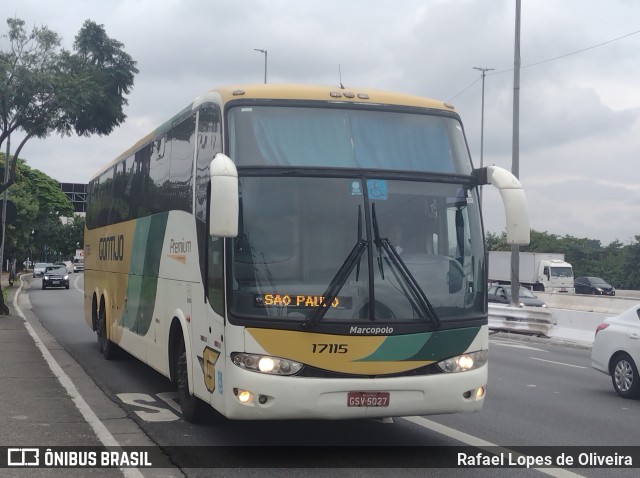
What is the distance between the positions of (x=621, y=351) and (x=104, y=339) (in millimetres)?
9060

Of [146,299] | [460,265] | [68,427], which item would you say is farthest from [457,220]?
[146,299]

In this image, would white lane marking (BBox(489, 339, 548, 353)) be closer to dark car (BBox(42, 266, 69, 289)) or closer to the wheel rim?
the wheel rim

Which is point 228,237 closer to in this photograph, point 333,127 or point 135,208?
point 333,127

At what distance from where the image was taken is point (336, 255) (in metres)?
7.78

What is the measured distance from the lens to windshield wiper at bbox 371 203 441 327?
7.78 metres

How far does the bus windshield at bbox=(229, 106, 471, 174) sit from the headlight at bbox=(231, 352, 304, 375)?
1783 millimetres

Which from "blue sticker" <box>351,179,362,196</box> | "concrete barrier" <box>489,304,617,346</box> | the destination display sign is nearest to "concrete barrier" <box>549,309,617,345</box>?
"concrete barrier" <box>489,304,617,346</box>

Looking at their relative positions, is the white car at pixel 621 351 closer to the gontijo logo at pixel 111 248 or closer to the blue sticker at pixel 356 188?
the blue sticker at pixel 356 188

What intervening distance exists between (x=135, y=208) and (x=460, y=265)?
6.47 meters

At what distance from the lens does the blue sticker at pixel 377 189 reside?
8.05m

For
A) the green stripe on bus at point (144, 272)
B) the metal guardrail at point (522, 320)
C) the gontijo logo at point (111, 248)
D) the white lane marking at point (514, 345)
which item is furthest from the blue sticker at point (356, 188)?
the metal guardrail at point (522, 320)

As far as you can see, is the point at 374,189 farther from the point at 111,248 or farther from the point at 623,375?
the point at 111,248

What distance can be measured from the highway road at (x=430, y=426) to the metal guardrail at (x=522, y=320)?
1006cm

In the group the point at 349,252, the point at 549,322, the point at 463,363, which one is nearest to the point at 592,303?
the point at 549,322
